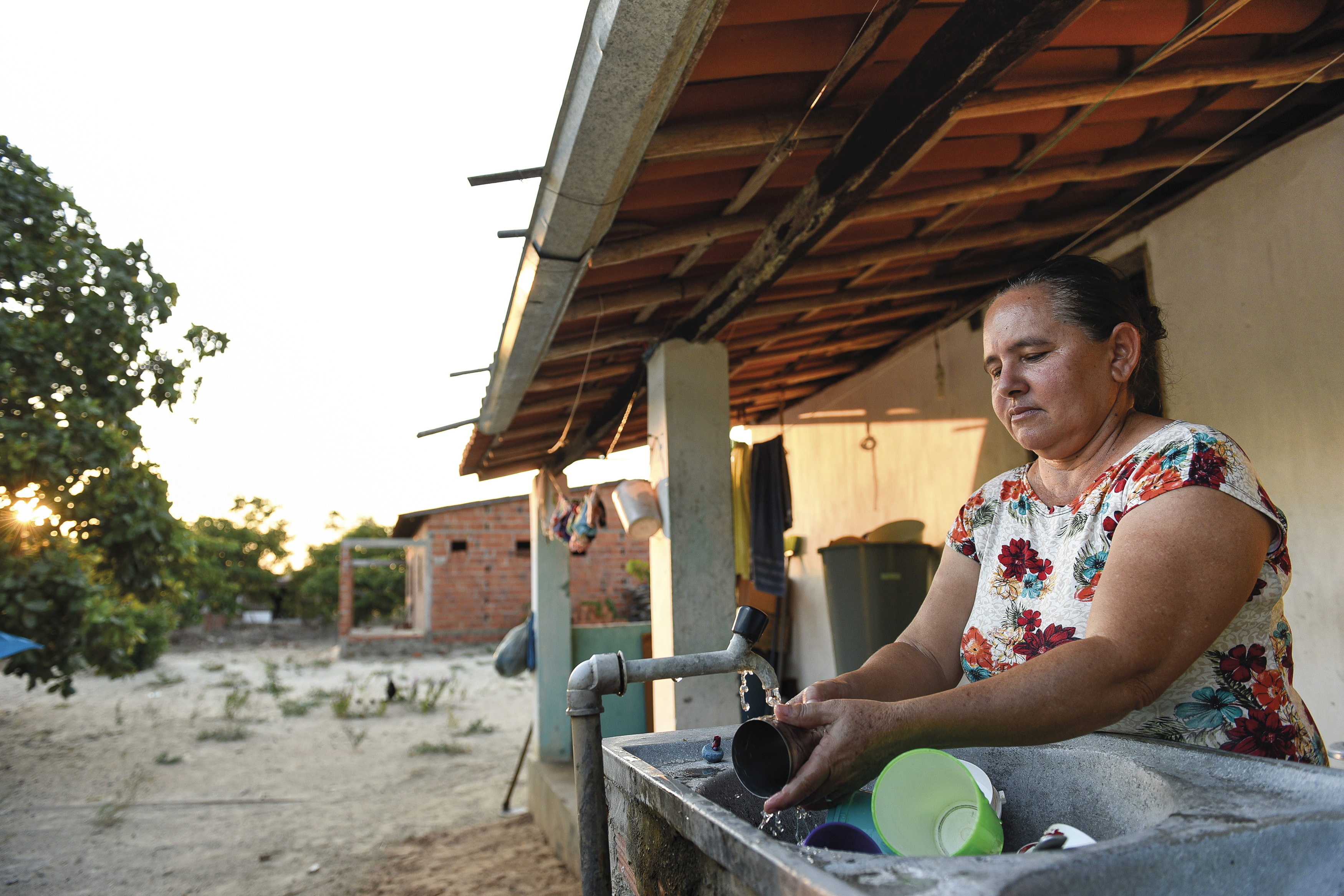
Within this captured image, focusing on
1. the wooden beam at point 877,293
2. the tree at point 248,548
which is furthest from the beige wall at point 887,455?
the tree at point 248,548

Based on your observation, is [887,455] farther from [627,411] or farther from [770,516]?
[627,411]

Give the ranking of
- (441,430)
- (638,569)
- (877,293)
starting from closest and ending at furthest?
(877,293), (441,430), (638,569)

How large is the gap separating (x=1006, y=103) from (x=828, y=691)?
1831 mm

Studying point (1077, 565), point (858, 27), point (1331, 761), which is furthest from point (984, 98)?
point (1331, 761)

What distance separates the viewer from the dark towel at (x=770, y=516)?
500 centimetres

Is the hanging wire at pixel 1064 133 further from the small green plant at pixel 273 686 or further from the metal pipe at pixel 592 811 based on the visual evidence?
the small green plant at pixel 273 686

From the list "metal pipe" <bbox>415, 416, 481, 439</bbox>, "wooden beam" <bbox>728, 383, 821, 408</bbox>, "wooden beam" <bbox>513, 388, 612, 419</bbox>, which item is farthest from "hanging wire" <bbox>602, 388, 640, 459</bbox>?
"wooden beam" <bbox>728, 383, 821, 408</bbox>

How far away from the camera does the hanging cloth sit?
5094 mm

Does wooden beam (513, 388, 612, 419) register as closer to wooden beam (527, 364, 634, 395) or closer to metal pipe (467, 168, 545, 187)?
wooden beam (527, 364, 634, 395)

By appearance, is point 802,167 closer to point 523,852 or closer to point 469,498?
point 523,852

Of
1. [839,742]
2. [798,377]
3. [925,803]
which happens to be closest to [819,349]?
[798,377]

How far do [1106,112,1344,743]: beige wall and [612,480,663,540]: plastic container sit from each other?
2.17 meters

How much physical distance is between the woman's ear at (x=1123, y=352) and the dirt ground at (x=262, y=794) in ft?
15.2

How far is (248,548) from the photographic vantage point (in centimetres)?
3788
